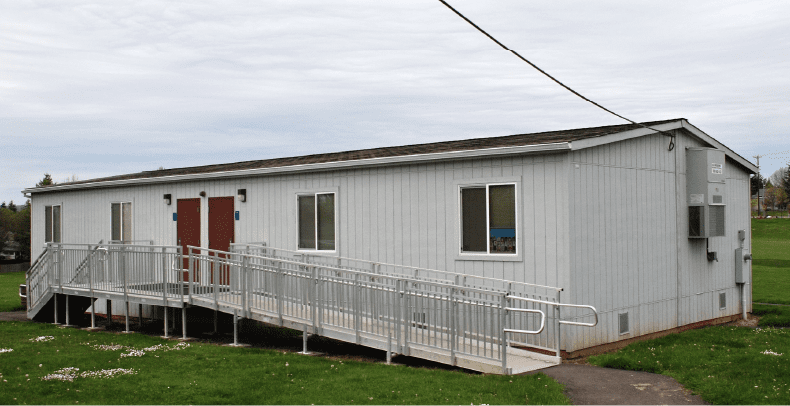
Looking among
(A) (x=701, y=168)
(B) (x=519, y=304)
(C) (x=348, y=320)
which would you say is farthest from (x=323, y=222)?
(A) (x=701, y=168)

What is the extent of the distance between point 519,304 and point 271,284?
4144mm

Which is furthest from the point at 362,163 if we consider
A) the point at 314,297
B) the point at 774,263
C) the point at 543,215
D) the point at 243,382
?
the point at 774,263

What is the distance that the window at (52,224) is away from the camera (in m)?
21.0

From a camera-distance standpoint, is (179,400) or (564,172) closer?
(179,400)

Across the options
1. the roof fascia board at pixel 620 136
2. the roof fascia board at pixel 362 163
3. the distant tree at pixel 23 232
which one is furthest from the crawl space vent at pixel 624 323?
the distant tree at pixel 23 232

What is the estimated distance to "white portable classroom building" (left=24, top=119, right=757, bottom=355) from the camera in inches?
430

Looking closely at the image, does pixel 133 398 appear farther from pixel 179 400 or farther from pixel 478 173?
pixel 478 173

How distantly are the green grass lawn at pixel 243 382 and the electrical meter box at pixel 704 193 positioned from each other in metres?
6.85

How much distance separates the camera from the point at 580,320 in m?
10.7

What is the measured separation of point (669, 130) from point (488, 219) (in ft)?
14.6

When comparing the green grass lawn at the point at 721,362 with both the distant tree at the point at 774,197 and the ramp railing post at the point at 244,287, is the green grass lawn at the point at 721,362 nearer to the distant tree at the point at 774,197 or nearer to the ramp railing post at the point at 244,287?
the ramp railing post at the point at 244,287

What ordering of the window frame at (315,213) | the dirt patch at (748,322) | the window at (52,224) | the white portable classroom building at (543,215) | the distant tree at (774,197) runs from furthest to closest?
the distant tree at (774,197) → the window at (52,224) → the dirt patch at (748,322) → the window frame at (315,213) → the white portable classroom building at (543,215)

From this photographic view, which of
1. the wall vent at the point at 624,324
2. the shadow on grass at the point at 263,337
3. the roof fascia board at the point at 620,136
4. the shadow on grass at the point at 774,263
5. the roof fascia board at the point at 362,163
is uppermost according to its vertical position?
the roof fascia board at the point at 620,136

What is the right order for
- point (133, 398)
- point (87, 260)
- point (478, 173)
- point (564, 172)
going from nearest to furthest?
point (133, 398)
point (564, 172)
point (478, 173)
point (87, 260)
